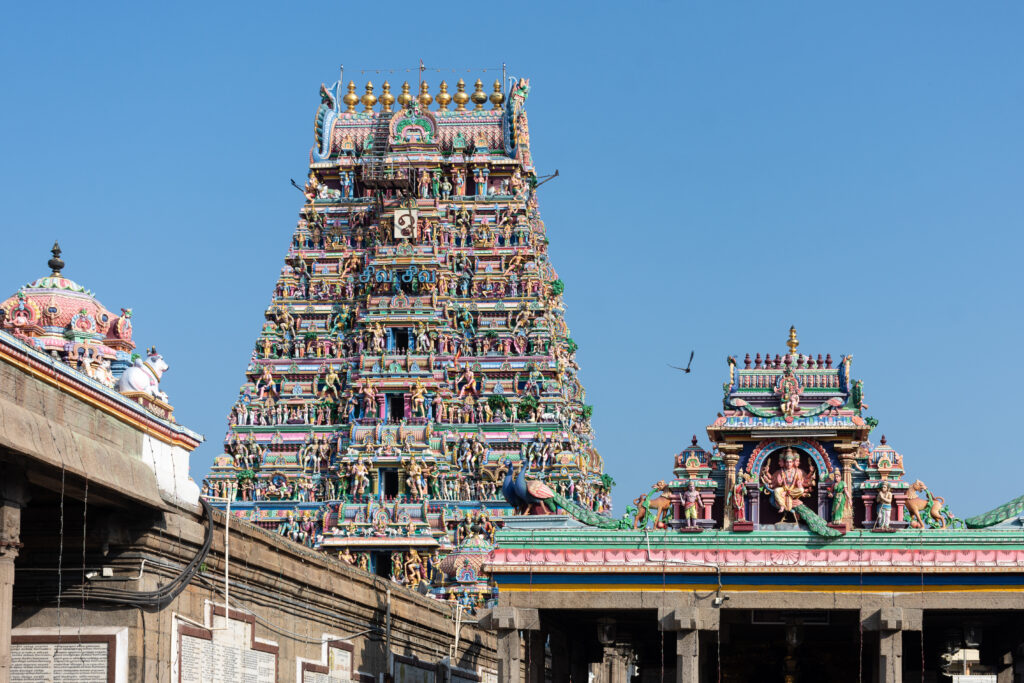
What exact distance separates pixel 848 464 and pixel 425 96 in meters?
50.5

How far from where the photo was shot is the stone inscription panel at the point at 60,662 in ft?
92.0

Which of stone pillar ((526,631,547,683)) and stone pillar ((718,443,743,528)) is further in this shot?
stone pillar ((718,443,743,528))

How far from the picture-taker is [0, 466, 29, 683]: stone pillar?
965 inches

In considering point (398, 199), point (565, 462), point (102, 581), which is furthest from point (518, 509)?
point (398, 199)

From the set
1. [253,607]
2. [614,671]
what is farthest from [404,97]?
[253,607]

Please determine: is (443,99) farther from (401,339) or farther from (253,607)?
(253,607)

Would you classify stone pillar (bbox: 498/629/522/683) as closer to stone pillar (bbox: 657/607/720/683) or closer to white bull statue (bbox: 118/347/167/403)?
stone pillar (bbox: 657/607/720/683)

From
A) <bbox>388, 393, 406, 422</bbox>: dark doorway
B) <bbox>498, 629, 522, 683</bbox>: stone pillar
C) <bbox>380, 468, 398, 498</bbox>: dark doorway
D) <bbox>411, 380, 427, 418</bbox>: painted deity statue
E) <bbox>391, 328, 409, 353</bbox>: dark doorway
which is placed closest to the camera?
<bbox>498, 629, 522, 683</bbox>: stone pillar

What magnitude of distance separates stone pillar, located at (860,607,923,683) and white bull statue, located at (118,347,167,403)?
16.2 metres

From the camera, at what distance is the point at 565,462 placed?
71.6 metres

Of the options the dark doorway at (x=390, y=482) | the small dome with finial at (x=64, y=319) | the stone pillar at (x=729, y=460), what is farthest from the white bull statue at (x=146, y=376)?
the dark doorway at (x=390, y=482)

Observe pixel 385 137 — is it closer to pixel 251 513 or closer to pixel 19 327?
pixel 251 513

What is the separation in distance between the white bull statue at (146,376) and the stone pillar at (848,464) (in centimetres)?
1647

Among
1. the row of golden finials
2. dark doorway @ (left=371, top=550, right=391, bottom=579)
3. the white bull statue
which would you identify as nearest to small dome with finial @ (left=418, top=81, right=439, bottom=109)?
the row of golden finials
